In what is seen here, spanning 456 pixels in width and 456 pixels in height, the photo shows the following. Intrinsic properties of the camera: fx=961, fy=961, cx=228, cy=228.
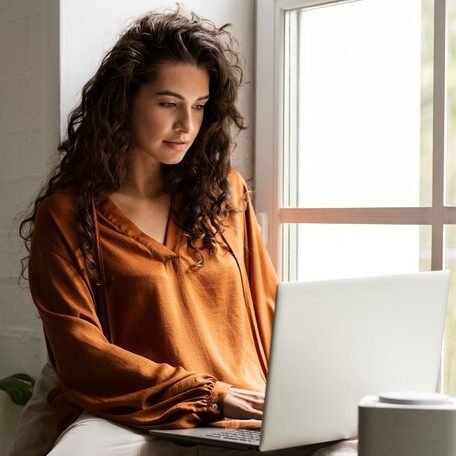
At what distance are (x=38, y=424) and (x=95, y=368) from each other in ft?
0.85

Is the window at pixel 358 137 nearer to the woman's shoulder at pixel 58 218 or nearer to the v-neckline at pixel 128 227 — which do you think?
the v-neckline at pixel 128 227

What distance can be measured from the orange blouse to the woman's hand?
0.06 feet

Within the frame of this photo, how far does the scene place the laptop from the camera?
4.91 feet

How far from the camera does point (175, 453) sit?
1.82 meters

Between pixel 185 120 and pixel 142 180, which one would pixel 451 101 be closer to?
pixel 185 120

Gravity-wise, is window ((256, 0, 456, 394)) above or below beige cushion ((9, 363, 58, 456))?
above

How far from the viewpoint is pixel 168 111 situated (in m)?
2.01

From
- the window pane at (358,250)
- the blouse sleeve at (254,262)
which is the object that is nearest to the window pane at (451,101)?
the window pane at (358,250)

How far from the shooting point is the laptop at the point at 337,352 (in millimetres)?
1498

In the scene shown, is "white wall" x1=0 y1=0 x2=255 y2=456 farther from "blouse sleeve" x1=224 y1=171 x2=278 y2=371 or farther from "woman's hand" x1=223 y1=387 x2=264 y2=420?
"woman's hand" x1=223 y1=387 x2=264 y2=420

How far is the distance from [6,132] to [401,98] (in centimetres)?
92

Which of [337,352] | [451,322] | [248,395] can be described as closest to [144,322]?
[248,395]

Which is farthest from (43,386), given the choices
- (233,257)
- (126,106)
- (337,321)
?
(337,321)

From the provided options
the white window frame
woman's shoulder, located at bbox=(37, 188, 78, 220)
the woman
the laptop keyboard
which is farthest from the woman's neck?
the laptop keyboard
